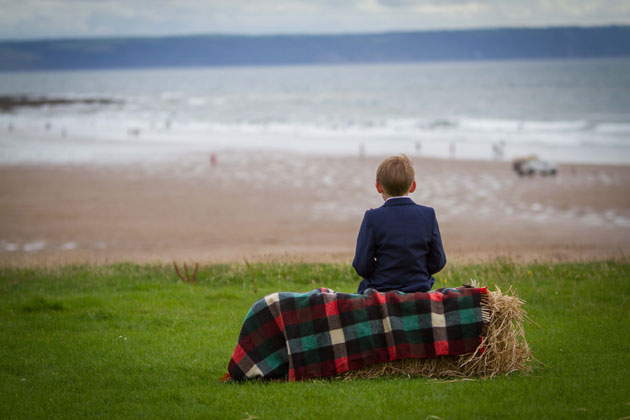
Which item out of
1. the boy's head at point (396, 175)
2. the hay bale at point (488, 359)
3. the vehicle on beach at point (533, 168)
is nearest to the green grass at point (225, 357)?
the hay bale at point (488, 359)

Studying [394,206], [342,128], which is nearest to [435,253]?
[394,206]

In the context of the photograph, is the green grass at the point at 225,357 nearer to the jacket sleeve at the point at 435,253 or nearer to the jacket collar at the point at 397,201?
the jacket sleeve at the point at 435,253

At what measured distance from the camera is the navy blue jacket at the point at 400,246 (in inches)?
192

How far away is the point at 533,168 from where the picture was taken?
99.6 ft

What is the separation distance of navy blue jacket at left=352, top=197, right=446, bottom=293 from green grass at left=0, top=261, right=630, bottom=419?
0.82m

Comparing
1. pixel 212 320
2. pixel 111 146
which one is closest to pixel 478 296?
pixel 212 320

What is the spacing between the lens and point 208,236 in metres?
19.9

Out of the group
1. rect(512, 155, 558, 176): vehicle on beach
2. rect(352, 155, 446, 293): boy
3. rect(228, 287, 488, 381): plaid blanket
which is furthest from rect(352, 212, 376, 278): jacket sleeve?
rect(512, 155, 558, 176): vehicle on beach

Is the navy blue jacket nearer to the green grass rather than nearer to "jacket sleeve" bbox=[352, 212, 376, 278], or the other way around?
"jacket sleeve" bbox=[352, 212, 376, 278]

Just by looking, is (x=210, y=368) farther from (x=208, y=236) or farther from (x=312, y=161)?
(x=312, y=161)

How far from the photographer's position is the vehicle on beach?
30.3 metres

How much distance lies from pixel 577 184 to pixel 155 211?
19057 millimetres

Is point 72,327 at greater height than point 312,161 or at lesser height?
lesser

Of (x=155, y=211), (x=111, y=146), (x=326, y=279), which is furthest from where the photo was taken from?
(x=111, y=146)
